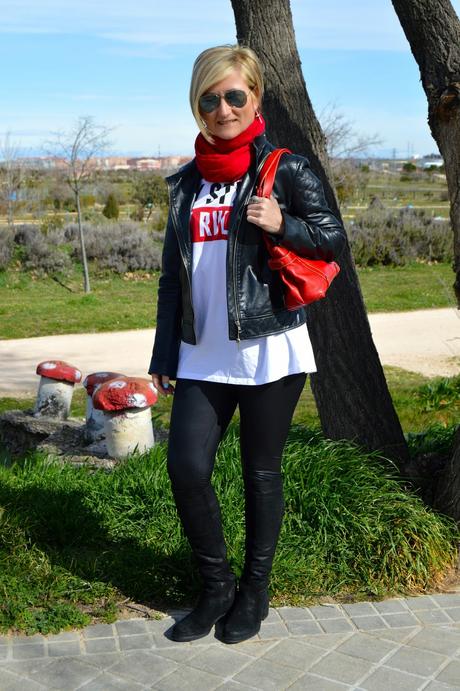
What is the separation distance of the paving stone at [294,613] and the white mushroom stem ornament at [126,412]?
163 centimetres

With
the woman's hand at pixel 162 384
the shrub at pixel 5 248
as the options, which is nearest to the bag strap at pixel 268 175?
the woman's hand at pixel 162 384

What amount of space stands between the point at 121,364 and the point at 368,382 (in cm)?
477

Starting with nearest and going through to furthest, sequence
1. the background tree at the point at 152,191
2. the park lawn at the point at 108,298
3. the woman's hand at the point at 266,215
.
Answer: the woman's hand at the point at 266,215 → the park lawn at the point at 108,298 → the background tree at the point at 152,191

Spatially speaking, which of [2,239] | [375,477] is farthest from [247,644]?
[2,239]

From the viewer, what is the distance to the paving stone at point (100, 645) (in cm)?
323

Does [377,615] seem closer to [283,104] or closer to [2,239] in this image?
[283,104]

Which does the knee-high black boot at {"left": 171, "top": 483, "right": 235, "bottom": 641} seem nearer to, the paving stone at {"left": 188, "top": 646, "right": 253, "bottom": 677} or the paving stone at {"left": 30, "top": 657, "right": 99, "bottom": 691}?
the paving stone at {"left": 188, "top": 646, "right": 253, "bottom": 677}

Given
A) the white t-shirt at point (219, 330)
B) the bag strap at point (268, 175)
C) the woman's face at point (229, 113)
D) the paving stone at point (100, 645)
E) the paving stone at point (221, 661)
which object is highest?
the woman's face at point (229, 113)

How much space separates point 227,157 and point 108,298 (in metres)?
10.5

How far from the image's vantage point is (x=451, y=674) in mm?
3076

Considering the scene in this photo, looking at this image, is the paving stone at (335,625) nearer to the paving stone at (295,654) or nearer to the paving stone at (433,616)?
the paving stone at (295,654)

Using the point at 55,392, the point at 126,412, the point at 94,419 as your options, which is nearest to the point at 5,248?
the point at 55,392

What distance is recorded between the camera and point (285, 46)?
4.61m

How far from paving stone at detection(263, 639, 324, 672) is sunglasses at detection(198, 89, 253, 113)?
1846 millimetres
